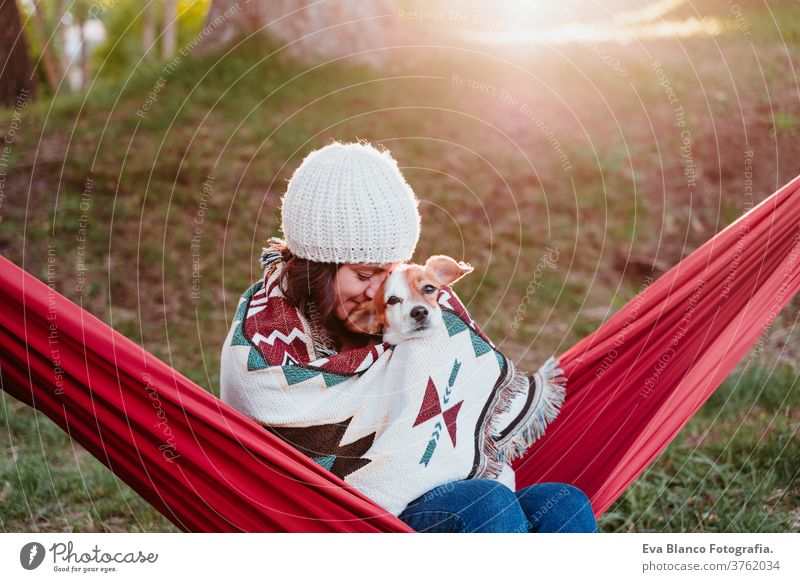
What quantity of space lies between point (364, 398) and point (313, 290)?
11.6 inches

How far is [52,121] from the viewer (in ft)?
21.7

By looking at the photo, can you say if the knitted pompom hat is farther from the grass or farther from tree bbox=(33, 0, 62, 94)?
tree bbox=(33, 0, 62, 94)

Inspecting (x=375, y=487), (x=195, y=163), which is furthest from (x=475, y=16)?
(x=375, y=487)

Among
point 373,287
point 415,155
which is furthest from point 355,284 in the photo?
point 415,155

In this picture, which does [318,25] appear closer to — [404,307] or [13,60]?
[13,60]

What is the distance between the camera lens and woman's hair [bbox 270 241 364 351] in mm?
2221

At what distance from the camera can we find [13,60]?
7.13m

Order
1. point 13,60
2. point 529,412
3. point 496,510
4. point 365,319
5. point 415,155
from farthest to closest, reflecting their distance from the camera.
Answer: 1. point 13,60
2. point 415,155
3. point 529,412
4. point 365,319
5. point 496,510

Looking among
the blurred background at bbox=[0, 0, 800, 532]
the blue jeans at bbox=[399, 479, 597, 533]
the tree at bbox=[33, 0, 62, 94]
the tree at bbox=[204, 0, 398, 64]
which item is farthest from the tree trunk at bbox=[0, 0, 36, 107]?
the blue jeans at bbox=[399, 479, 597, 533]

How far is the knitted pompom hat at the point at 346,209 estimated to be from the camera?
2186 mm

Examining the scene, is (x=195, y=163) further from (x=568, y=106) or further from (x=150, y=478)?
(x=150, y=478)
